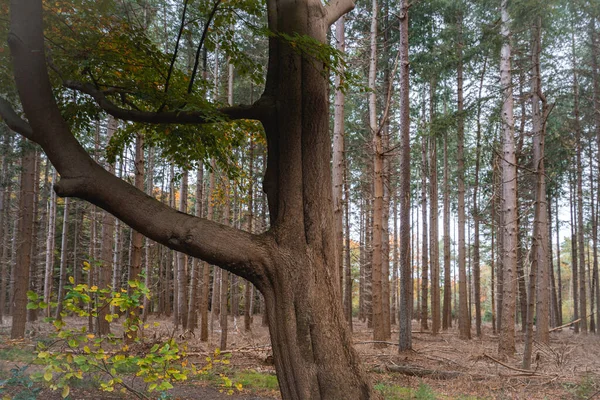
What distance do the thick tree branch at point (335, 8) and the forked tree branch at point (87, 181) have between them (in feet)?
8.52

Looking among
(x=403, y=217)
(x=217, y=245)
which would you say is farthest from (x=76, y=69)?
(x=403, y=217)

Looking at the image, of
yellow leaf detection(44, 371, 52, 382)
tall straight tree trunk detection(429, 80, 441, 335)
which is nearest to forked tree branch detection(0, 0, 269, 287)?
yellow leaf detection(44, 371, 52, 382)

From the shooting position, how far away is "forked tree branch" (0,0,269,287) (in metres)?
3.54

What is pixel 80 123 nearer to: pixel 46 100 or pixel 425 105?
pixel 46 100

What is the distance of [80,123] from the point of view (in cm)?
571

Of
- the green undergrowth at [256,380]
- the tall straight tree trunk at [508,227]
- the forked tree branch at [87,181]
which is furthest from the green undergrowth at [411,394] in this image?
the tall straight tree trunk at [508,227]

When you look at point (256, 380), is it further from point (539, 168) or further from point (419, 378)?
point (539, 168)

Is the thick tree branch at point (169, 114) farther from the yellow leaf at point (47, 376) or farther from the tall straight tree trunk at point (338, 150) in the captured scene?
the tall straight tree trunk at point (338, 150)

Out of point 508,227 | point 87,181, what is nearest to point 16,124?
point 87,181

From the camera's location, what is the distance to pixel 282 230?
3.78 m

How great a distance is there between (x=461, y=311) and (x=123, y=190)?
15875mm

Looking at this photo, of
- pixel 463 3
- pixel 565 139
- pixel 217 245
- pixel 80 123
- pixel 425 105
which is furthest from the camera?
pixel 425 105

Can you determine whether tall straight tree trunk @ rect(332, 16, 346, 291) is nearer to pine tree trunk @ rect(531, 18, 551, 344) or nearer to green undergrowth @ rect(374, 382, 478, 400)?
green undergrowth @ rect(374, 382, 478, 400)

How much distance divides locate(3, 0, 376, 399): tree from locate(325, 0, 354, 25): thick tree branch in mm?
931
